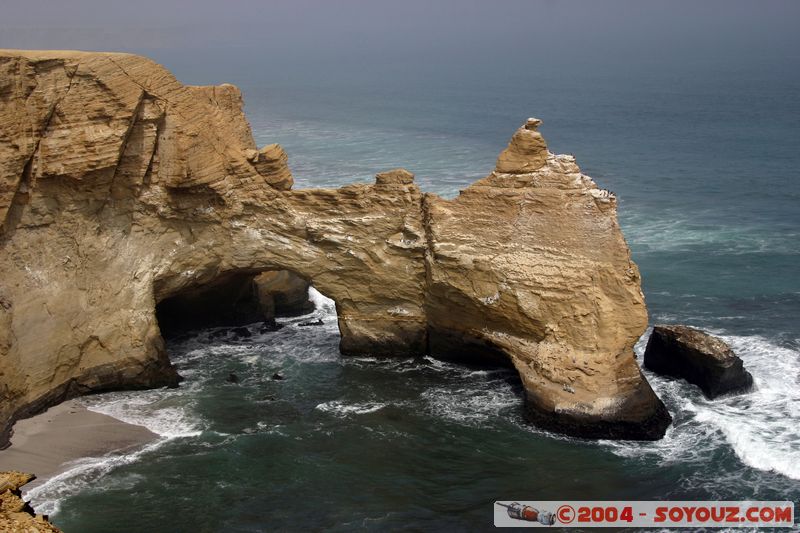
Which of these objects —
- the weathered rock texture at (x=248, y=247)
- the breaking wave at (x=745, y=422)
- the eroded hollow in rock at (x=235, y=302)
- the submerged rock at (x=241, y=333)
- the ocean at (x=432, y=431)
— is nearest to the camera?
the ocean at (x=432, y=431)

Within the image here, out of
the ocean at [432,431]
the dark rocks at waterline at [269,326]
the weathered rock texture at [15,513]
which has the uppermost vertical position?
the weathered rock texture at [15,513]

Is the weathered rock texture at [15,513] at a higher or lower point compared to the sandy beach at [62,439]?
higher

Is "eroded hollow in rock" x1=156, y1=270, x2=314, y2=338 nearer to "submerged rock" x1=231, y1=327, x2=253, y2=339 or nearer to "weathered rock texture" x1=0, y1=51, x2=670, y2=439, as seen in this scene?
"submerged rock" x1=231, y1=327, x2=253, y2=339

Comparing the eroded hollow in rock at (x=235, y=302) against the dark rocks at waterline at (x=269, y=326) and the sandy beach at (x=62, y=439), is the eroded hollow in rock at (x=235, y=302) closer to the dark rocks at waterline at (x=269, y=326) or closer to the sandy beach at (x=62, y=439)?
the dark rocks at waterline at (x=269, y=326)

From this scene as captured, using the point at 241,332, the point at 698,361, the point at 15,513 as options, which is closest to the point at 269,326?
the point at 241,332

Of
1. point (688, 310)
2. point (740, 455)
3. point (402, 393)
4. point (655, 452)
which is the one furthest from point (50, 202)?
point (688, 310)

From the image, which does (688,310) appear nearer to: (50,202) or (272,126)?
(50,202)

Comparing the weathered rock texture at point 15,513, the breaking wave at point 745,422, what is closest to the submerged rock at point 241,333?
the breaking wave at point 745,422
